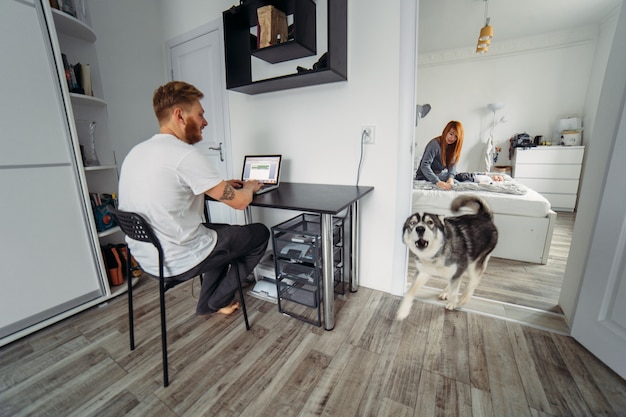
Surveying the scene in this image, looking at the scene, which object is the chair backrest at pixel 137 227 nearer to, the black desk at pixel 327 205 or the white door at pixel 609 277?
the black desk at pixel 327 205

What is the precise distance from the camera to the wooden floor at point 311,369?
3.36 ft

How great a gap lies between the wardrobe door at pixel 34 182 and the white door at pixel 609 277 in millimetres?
2892

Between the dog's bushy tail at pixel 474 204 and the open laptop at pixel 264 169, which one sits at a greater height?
the open laptop at pixel 264 169

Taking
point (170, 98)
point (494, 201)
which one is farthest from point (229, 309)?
point (494, 201)

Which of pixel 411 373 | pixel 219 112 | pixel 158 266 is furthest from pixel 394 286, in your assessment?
pixel 219 112

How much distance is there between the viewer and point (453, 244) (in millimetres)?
1488

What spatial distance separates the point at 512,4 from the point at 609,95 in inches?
112

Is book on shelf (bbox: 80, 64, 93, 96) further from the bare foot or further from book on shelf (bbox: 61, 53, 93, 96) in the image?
the bare foot

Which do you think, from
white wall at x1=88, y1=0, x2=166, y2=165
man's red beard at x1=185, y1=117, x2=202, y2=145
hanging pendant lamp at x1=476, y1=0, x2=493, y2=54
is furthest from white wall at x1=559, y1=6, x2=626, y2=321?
white wall at x1=88, y1=0, x2=166, y2=165

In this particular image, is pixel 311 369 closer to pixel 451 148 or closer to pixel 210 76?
pixel 451 148

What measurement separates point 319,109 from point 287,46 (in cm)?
45

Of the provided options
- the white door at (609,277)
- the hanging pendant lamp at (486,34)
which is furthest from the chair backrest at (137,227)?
the hanging pendant lamp at (486,34)

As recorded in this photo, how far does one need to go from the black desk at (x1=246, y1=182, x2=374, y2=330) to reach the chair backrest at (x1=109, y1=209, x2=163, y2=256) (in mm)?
507

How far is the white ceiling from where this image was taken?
2989 millimetres
